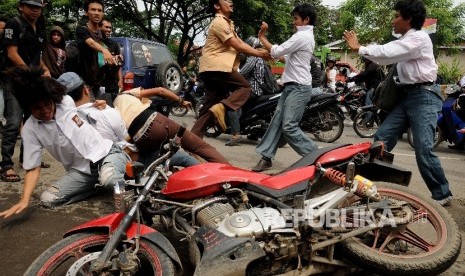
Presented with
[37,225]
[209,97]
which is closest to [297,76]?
[209,97]

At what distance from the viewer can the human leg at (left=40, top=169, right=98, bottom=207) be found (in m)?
3.57

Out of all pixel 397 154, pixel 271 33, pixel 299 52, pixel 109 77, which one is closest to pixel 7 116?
pixel 109 77

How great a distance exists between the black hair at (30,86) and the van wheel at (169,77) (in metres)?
3.88

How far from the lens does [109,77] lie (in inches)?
210

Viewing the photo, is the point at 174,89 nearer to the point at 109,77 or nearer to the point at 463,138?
the point at 109,77

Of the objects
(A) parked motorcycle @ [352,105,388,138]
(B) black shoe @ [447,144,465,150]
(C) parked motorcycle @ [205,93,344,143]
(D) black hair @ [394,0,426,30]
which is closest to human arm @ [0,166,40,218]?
(D) black hair @ [394,0,426,30]

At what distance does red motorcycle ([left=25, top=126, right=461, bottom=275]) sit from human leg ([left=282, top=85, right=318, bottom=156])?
1.91 m

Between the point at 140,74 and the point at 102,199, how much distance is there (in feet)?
13.4

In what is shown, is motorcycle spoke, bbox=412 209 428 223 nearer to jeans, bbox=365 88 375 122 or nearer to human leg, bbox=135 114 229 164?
human leg, bbox=135 114 229 164

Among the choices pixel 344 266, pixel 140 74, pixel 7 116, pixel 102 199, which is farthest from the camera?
pixel 140 74

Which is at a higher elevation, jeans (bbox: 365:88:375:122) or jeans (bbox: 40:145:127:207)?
jeans (bbox: 40:145:127:207)

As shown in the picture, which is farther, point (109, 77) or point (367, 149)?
point (109, 77)

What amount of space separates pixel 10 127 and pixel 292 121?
2773 millimetres

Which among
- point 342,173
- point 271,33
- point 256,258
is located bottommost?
point 271,33
